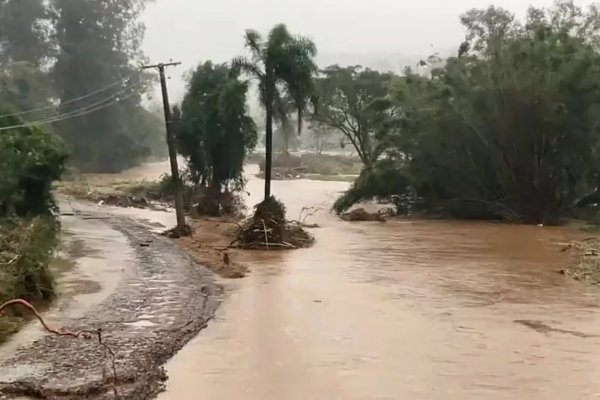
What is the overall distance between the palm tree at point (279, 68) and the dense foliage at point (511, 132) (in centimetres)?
714

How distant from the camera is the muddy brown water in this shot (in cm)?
938

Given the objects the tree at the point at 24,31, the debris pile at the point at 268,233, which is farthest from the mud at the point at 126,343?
the tree at the point at 24,31

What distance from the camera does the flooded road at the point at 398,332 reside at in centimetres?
938

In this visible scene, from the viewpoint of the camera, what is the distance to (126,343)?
11.0 meters

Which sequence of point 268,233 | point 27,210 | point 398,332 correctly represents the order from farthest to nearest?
1. point 268,233
2. point 27,210
3. point 398,332

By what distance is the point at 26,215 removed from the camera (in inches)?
872

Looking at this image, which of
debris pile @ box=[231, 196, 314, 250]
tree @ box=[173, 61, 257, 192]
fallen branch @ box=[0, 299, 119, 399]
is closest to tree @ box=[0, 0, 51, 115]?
tree @ box=[173, 61, 257, 192]

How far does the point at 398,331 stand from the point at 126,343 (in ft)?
13.3

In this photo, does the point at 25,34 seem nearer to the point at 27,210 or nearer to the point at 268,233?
the point at 27,210

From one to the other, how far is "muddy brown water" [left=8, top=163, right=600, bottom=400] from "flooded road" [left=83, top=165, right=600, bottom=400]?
0.02 meters

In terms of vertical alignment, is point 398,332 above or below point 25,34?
below

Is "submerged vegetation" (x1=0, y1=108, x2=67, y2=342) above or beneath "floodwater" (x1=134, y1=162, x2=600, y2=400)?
above

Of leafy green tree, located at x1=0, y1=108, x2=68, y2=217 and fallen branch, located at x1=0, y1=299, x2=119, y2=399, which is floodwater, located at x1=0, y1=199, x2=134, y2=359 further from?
leafy green tree, located at x1=0, y1=108, x2=68, y2=217

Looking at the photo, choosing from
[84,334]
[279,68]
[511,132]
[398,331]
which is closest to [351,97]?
[511,132]
